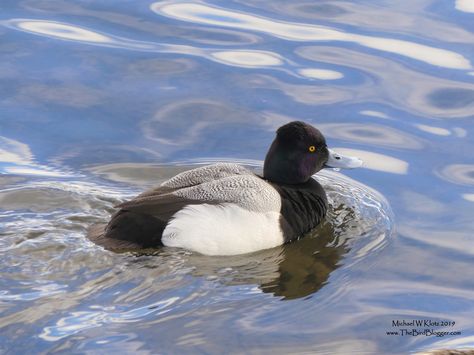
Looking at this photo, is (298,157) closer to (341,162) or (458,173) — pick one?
(341,162)

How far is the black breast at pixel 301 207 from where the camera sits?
7805 millimetres

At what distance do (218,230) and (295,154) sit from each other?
1116mm

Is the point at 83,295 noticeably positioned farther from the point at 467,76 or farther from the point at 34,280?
the point at 467,76

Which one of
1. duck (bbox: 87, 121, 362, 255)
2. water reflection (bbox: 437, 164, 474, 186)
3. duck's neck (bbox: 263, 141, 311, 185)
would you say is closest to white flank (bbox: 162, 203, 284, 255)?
duck (bbox: 87, 121, 362, 255)

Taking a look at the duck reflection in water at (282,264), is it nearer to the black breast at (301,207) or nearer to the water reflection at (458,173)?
the black breast at (301,207)

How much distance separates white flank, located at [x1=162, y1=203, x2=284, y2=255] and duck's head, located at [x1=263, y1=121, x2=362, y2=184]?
761 millimetres

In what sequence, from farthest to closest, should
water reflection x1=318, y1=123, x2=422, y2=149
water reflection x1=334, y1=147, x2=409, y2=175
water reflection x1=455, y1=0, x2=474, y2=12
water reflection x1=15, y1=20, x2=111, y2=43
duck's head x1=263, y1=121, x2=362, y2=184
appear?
water reflection x1=455, y1=0, x2=474, y2=12
water reflection x1=15, y1=20, x2=111, y2=43
water reflection x1=318, y1=123, x2=422, y2=149
water reflection x1=334, y1=147, x2=409, y2=175
duck's head x1=263, y1=121, x2=362, y2=184

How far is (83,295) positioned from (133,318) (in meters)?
0.45

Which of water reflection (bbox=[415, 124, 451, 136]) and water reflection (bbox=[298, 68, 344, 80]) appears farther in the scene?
water reflection (bbox=[298, 68, 344, 80])

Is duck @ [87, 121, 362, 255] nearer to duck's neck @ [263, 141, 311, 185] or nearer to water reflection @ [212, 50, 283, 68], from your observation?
duck's neck @ [263, 141, 311, 185]

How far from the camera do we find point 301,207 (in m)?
7.98

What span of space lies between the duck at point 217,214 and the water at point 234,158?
108 mm

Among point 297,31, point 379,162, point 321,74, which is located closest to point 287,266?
point 379,162

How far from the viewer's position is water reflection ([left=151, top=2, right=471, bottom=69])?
1060cm
